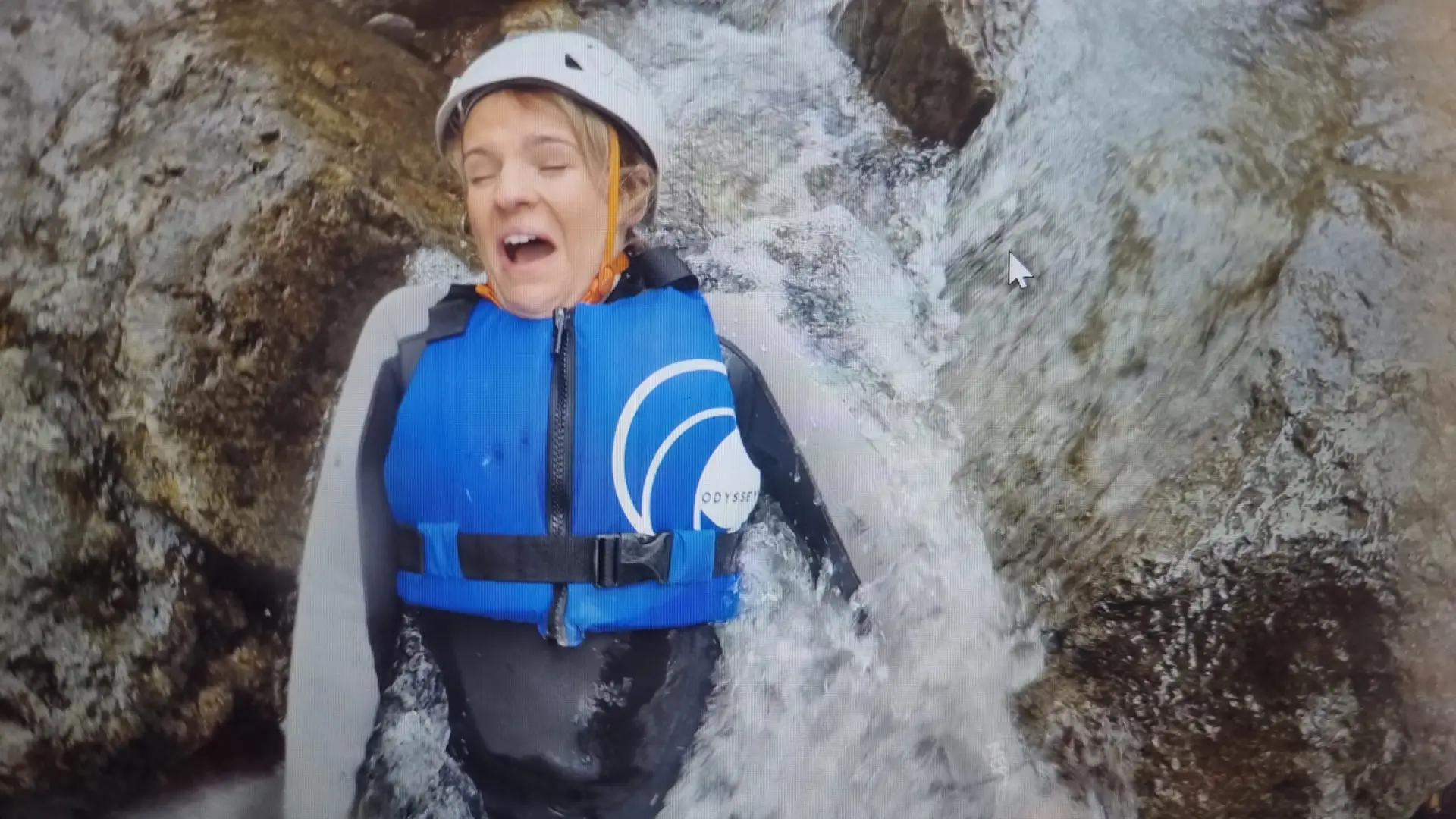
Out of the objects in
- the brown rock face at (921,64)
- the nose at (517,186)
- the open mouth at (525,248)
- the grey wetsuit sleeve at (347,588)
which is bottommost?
the grey wetsuit sleeve at (347,588)

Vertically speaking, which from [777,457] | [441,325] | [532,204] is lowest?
[777,457]

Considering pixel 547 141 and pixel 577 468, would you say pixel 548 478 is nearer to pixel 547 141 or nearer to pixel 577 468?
pixel 577 468

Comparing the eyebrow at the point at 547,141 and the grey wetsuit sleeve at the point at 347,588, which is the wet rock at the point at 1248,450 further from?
the grey wetsuit sleeve at the point at 347,588

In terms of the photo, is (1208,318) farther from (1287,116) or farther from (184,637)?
(184,637)

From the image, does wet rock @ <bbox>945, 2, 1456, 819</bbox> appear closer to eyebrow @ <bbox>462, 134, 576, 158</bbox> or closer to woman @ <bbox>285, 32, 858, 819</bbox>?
woman @ <bbox>285, 32, 858, 819</bbox>

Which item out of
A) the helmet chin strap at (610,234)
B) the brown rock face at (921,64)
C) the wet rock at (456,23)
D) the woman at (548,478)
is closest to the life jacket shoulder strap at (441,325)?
the woman at (548,478)

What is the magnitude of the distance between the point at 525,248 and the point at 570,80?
17 centimetres

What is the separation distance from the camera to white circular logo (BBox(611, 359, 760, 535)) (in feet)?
2.95

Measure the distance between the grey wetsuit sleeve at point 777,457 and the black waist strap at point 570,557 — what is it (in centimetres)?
12

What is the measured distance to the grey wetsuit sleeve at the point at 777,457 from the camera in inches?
37.1

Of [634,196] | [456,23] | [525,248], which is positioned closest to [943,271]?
[634,196]

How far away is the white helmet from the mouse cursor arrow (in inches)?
15.0

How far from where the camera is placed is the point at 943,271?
100cm

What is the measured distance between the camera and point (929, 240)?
3.32 feet
